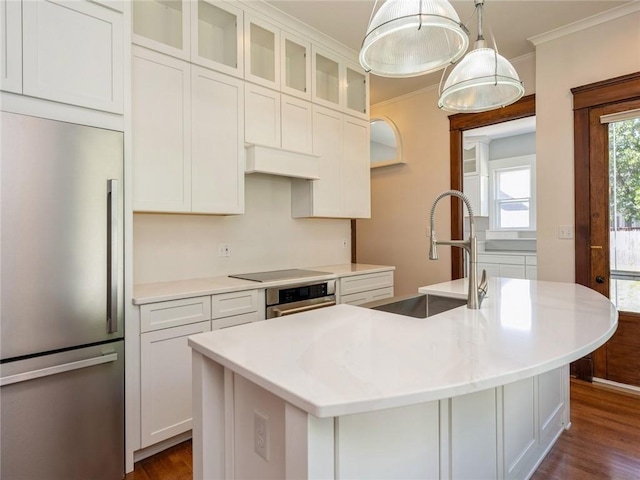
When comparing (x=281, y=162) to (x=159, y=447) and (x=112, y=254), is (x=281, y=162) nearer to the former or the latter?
(x=112, y=254)

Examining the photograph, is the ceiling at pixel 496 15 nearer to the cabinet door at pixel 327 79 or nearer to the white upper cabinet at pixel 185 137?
the cabinet door at pixel 327 79

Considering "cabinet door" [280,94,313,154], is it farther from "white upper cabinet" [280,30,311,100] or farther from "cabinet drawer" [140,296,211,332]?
"cabinet drawer" [140,296,211,332]

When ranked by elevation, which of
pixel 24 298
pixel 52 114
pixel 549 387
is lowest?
pixel 549 387

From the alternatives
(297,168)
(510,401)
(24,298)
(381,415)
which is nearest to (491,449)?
(510,401)

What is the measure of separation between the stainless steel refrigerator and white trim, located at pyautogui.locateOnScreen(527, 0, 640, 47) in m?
3.44

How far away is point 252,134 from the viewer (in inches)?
105

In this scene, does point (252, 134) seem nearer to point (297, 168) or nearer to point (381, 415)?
point (297, 168)

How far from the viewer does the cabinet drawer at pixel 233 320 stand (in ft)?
7.20

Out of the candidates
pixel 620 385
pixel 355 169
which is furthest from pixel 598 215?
pixel 355 169

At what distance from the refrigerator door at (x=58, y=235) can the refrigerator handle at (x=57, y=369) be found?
84mm

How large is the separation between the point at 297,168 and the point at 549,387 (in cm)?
223

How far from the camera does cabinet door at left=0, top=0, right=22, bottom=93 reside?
1.49 metres

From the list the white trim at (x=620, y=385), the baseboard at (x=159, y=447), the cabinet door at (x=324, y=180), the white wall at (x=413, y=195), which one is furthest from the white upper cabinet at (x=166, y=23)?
the white trim at (x=620, y=385)

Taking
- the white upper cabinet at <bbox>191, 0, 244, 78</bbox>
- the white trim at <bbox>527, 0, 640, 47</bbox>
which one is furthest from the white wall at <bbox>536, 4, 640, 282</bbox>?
the white upper cabinet at <bbox>191, 0, 244, 78</bbox>
